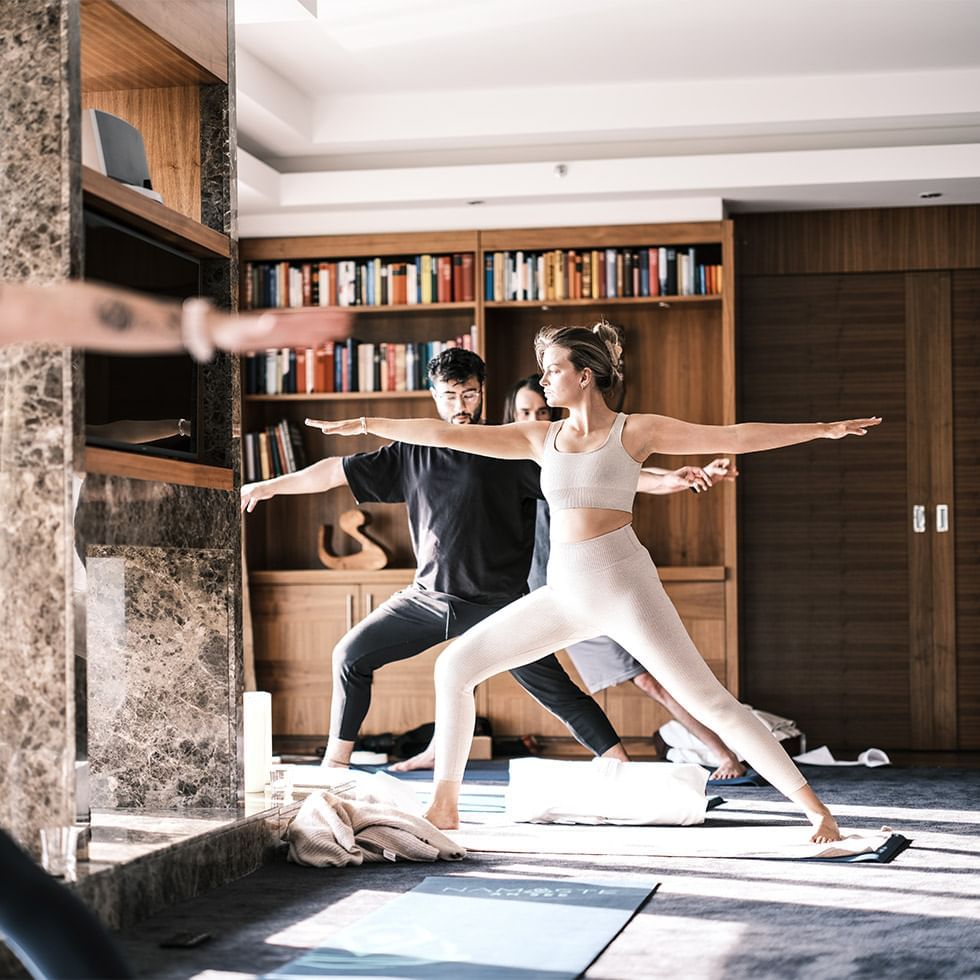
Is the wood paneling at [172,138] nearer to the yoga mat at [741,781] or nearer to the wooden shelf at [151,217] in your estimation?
the wooden shelf at [151,217]

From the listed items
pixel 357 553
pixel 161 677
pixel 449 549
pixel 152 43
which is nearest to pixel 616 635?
pixel 449 549

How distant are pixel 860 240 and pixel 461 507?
2843 mm

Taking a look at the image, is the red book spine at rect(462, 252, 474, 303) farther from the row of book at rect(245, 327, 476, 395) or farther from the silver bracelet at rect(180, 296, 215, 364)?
the silver bracelet at rect(180, 296, 215, 364)

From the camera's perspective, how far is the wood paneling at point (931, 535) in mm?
6258

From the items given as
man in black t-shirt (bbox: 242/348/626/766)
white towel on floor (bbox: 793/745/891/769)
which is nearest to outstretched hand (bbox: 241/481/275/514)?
man in black t-shirt (bbox: 242/348/626/766)

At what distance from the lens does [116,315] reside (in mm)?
1520

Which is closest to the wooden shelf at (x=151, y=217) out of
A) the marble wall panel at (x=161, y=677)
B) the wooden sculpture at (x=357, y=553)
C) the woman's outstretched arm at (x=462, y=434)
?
the woman's outstretched arm at (x=462, y=434)

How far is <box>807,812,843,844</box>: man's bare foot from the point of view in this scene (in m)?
3.60

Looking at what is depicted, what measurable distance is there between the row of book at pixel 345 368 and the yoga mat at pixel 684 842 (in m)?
2.78

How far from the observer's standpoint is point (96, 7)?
3.08m

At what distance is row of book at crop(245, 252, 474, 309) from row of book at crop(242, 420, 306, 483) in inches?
23.4

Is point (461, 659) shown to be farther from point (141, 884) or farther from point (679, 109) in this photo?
point (679, 109)

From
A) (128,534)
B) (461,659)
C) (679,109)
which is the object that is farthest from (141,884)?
(679,109)

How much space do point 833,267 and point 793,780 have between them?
3425 millimetres
